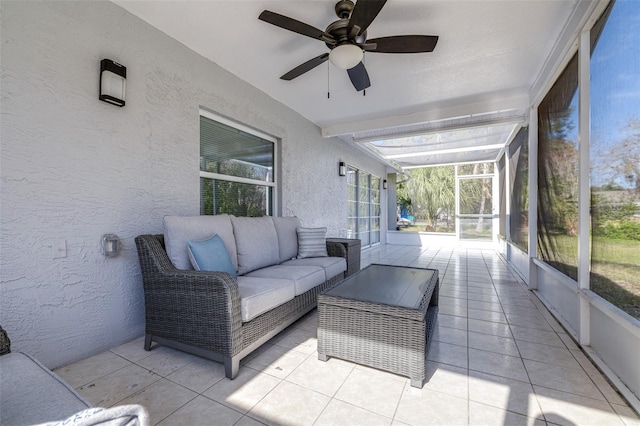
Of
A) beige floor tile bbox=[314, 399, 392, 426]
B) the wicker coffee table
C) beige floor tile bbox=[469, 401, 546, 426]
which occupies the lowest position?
beige floor tile bbox=[314, 399, 392, 426]

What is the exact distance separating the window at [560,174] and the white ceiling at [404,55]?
48 cm

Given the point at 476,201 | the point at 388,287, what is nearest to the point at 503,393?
the point at 388,287

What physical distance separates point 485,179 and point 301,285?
8.35 m

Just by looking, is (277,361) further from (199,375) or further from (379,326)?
(379,326)

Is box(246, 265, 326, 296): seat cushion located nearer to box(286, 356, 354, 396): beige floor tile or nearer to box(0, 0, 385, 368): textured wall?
box(286, 356, 354, 396): beige floor tile

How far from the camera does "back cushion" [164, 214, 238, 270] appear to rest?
218 centimetres

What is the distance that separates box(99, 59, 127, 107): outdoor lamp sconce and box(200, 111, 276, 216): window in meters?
0.92

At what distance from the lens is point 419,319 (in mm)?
1710

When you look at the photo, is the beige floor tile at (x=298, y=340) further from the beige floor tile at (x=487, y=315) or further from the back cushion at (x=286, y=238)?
the beige floor tile at (x=487, y=315)

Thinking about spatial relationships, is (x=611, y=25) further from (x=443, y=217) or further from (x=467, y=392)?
(x=443, y=217)

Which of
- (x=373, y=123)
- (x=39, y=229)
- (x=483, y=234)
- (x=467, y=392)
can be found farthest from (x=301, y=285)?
(x=483, y=234)

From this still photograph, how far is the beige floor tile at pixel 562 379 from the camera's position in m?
1.68

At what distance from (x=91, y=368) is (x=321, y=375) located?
5.35 feet

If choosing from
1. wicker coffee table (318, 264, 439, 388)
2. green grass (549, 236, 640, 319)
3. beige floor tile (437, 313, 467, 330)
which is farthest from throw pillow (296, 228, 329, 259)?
green grass (549, 236, 640, 319)
